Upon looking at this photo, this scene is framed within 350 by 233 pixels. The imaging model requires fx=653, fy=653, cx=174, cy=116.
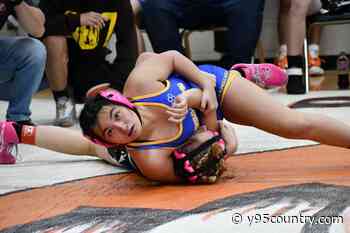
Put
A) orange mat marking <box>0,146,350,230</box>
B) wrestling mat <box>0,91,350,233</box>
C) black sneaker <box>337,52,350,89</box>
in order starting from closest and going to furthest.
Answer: wrestling mat <box>0,91,350,233</box>
orange mat marking <box>0,146,350,230</box>
black sneaker <box>337,52,350,89</box>

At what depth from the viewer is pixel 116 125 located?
156 cm

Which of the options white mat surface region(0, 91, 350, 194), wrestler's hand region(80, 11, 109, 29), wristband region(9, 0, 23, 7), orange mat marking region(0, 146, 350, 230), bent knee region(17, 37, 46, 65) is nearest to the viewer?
orange mat marking region(0, 146, 350, 230)

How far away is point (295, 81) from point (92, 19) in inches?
47.3

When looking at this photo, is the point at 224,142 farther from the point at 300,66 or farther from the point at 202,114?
the point at 300,66

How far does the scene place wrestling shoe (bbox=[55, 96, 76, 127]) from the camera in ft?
Answer: 9.06

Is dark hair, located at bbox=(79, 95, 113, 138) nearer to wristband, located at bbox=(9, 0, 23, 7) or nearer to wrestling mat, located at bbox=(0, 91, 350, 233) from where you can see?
wrestling mat, located at bbox=(0, 91, 350, 233)

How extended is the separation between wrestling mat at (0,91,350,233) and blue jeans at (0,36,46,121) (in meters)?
0.40

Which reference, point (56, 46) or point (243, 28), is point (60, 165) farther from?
point (243, 28)

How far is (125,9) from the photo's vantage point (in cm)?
291

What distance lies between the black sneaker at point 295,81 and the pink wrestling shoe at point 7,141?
174 centimetres

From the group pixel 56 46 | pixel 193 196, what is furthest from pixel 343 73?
pixel 193 196

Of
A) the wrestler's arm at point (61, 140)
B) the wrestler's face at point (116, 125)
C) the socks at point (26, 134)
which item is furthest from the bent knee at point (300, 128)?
the socks at point (26, 134)

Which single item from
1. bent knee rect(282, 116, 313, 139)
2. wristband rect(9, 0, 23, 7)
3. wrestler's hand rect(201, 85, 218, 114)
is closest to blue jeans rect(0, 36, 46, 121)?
wristband rect(9, 0, 23, 7)

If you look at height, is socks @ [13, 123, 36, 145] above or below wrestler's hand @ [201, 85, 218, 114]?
below
